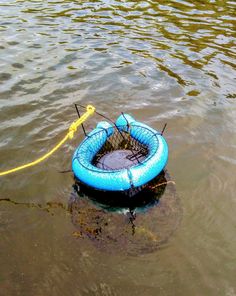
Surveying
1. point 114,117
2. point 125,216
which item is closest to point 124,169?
point 125,216

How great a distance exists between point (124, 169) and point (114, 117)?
113 inches

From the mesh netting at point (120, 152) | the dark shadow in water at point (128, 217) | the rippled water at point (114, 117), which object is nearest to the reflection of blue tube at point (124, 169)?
the mesh netting at point (120, 152)

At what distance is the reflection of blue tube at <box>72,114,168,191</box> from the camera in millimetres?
5373

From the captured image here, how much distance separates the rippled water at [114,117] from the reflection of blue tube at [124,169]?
2.21 feet

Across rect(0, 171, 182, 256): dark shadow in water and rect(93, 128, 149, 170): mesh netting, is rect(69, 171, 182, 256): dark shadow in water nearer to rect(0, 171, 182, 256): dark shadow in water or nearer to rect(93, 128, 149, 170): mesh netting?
rect(0, 171, 182, 256): dark shadow in water

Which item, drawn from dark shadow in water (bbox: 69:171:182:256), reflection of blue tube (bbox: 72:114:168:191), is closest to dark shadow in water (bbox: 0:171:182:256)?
dark shadow in water (bbox: 69:171:182:256)

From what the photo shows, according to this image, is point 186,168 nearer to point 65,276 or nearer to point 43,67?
point 65,276

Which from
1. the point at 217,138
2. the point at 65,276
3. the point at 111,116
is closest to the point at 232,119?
the point at 217,138

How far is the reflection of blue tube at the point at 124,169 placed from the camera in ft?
17.6

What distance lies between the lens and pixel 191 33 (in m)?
11.9

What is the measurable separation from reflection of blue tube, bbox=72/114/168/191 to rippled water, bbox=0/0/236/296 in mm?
674

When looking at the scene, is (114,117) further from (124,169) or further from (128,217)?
(128,217)

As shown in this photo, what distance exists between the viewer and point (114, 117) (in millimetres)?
8102

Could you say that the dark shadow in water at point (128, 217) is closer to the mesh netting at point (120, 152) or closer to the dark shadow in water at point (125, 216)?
the dark shadow in water at point (125, 216)
